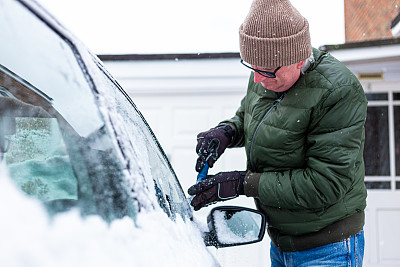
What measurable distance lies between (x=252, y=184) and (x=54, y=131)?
1060mm

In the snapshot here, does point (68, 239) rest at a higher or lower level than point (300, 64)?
lower

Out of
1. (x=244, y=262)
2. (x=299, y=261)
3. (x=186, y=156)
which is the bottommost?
(x=244, y=262)

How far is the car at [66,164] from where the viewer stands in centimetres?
82

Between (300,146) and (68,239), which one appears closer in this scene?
Answer: (68,239)

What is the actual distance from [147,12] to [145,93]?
44.7ft

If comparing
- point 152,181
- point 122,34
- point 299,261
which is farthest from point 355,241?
point 122,34

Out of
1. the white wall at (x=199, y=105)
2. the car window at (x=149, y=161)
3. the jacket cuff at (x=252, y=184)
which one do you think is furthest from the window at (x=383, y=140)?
the car window at (x=149, y=161)

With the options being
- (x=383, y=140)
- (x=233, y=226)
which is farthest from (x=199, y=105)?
(x=233, y=226)

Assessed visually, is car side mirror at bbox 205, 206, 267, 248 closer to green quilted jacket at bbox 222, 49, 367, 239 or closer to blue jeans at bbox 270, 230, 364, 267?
green quilted jacket at bbox 222, 49, 367, 239

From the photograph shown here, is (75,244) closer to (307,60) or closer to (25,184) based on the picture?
(25,184)

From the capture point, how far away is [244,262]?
4.65 m

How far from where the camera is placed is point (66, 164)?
1004 mm

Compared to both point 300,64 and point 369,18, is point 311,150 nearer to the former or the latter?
point 300,64

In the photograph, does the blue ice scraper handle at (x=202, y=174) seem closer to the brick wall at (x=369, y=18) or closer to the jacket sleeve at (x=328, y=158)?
the jacket sleeve at (x=328, y=158)
